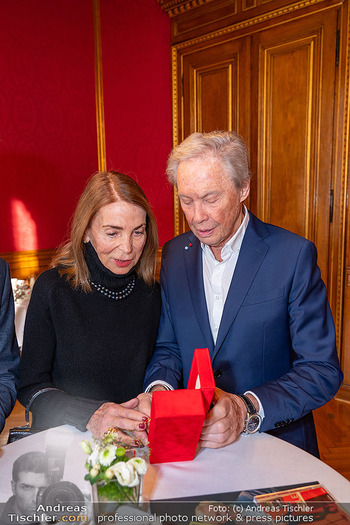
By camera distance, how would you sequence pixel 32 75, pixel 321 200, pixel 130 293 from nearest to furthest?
1. pixel 130 293
2. pixel 321 200
3. pixel 32 75

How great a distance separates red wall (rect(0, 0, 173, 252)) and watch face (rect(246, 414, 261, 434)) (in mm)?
3379

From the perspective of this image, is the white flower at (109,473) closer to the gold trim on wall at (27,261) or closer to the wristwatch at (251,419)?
the wristwatch at (251,419)

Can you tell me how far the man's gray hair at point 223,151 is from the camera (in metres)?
1.59

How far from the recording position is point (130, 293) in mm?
1766

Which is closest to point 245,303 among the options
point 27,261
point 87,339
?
point 87,339

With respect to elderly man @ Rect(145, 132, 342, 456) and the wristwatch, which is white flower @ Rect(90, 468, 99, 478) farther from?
elderly man @ Rect(145, 132, 342, 456)

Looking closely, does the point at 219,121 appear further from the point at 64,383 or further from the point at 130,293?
the point at 64,383

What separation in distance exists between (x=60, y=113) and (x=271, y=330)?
354 cm

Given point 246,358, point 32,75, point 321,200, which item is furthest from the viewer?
point 32,75

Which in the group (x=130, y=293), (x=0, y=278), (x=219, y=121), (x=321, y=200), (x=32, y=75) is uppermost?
(x=32, y=75)

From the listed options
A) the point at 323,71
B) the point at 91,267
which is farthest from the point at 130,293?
the point at 323,71

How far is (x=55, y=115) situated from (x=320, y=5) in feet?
8.24

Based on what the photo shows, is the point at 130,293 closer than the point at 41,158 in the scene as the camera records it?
Yes

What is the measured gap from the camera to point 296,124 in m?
3.84
